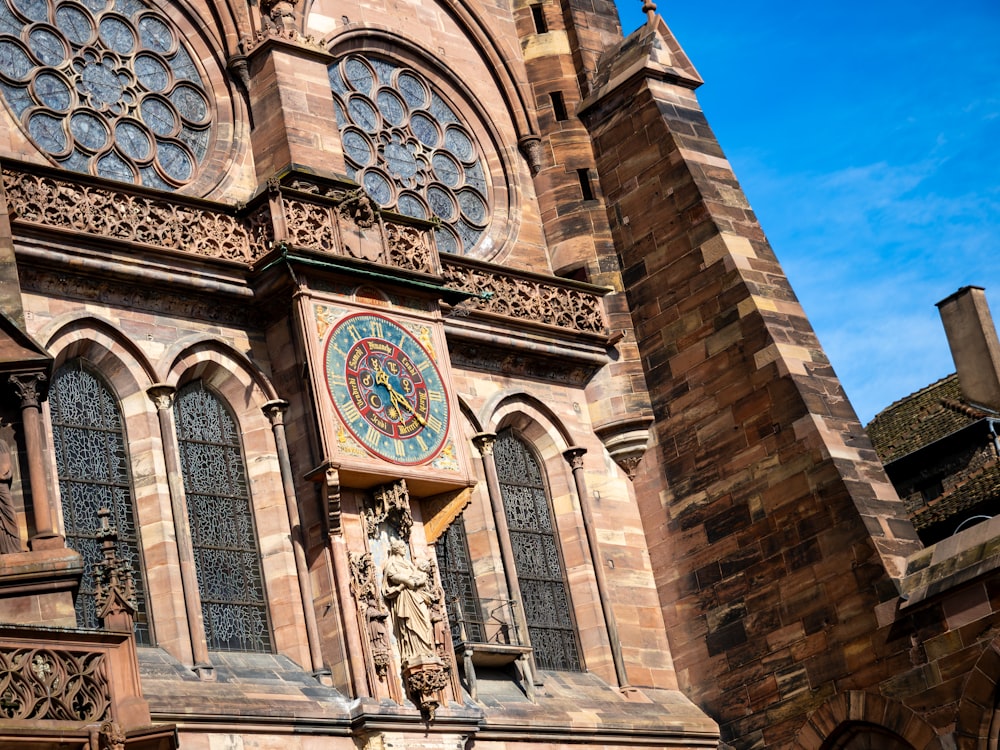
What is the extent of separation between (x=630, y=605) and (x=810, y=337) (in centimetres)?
411

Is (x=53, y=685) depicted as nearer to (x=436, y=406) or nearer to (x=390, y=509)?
(x=390, y=509)

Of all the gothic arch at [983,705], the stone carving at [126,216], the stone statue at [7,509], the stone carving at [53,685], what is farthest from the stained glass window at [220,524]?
the gothic arch at [983,705]

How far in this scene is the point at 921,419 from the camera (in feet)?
110

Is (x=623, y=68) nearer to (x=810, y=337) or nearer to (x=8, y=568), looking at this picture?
(x=810, y=337)

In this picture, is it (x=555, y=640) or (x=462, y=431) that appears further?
(x=555, y=640)

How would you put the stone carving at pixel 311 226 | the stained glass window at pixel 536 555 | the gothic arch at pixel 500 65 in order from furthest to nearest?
the gothic arch at pixel 500 65 < the stained glass window at pixel 536 555 < the stone carving at pixel 311 226

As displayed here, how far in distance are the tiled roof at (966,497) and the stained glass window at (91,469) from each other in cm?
1281

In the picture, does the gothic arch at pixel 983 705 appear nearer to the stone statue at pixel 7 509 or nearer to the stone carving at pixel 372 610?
the stone carving at pixel 372 610

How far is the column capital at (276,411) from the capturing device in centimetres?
2181

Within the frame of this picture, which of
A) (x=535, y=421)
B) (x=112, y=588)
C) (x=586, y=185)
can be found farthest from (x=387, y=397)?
(x=586, y=185)

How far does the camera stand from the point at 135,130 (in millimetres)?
23781

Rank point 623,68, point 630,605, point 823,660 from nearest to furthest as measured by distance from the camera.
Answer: point 823,660 → point 630,605 → point 623,68

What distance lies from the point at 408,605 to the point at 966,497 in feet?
35.3

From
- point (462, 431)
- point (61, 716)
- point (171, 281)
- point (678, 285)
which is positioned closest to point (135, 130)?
point (171, 281)
